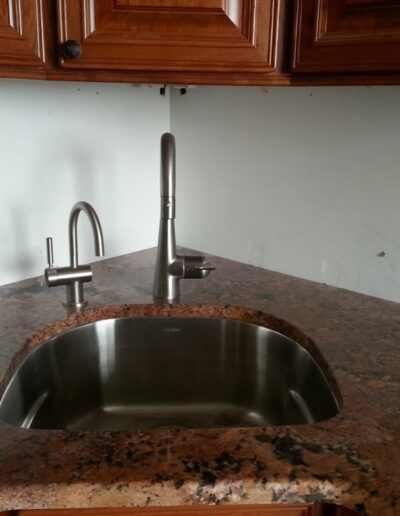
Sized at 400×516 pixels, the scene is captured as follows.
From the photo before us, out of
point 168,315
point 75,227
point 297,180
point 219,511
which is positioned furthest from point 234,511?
point 297,180

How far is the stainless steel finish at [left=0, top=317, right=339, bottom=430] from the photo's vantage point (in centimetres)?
106

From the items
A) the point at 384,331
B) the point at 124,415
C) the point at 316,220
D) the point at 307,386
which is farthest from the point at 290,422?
the point at 316,220

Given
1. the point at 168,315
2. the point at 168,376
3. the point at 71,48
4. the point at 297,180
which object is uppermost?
the point at 71,48

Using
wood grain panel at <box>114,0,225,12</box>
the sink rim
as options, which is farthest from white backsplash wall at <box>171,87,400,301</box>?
wood grain panel at <box>114,0,225,12</box>

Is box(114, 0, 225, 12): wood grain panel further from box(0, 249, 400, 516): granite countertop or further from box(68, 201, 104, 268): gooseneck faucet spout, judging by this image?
box(0, 249, 400, 516): granite countertop

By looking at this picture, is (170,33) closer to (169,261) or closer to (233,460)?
(169,261)

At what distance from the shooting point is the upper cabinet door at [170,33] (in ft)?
2.72

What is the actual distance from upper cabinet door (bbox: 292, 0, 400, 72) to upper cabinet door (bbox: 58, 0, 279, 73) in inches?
2.1

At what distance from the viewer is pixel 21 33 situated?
2.65 ft

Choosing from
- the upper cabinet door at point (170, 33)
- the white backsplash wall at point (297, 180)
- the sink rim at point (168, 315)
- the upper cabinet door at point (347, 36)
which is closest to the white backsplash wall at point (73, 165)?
the white backsplash wall at point (297, 180)

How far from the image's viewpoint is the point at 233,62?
871mm

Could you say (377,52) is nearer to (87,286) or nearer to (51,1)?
(51,1)

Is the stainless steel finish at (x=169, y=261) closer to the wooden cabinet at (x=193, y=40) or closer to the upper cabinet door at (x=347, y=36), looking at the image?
the wooden cabinet at (x=193, y=40)

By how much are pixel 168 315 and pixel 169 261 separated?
12 cm
